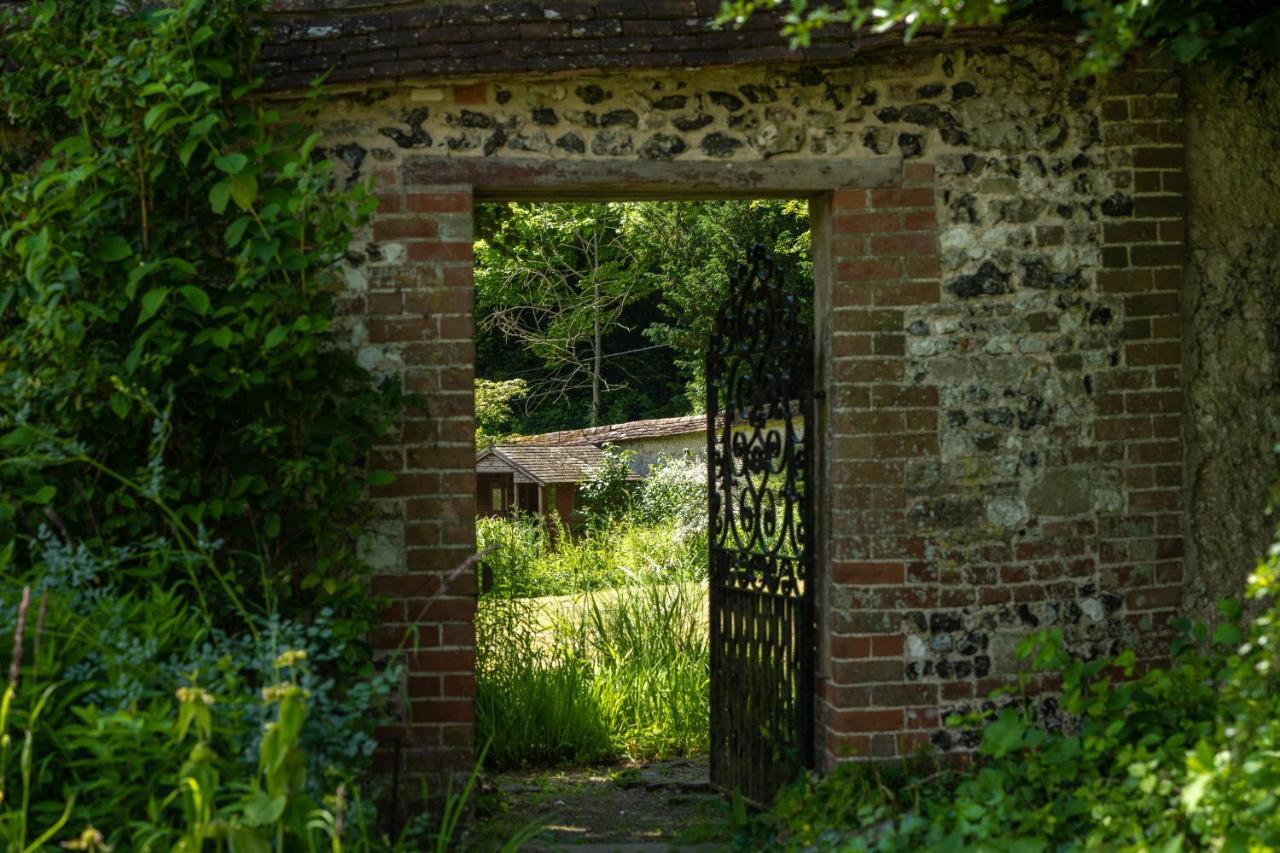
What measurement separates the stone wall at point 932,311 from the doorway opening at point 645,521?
0.39 meters

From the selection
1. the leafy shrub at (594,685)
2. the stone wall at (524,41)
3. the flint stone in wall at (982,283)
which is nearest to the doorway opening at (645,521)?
the leafy shrub at (594,685)

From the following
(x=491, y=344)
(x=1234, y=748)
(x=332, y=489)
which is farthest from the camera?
(x=491, y=344)

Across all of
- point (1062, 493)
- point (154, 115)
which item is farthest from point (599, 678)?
point (154, 115)

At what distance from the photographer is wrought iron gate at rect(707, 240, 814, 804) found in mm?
5637

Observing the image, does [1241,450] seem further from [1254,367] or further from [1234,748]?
[1234,748]

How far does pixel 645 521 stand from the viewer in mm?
17375

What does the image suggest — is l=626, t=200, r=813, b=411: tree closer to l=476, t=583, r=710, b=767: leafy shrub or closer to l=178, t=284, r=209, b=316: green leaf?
l=476, t=583, r=710, b=767: leafy shrub

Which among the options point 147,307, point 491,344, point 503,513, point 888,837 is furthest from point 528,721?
point 491,344

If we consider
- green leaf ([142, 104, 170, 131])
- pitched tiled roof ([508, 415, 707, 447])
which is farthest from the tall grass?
pitched tiled roof ([508, 415, 707, 447])

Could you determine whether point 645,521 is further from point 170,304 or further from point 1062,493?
point 170,304

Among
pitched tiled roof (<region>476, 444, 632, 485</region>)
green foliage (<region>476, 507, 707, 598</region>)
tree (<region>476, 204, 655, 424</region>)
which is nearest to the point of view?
green foliage (<region>476, 507, 707, 598</region>)

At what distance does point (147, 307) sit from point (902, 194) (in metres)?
2.82

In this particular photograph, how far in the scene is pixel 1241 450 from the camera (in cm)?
532

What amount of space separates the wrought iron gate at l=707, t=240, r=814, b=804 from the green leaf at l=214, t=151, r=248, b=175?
7.82 feet
